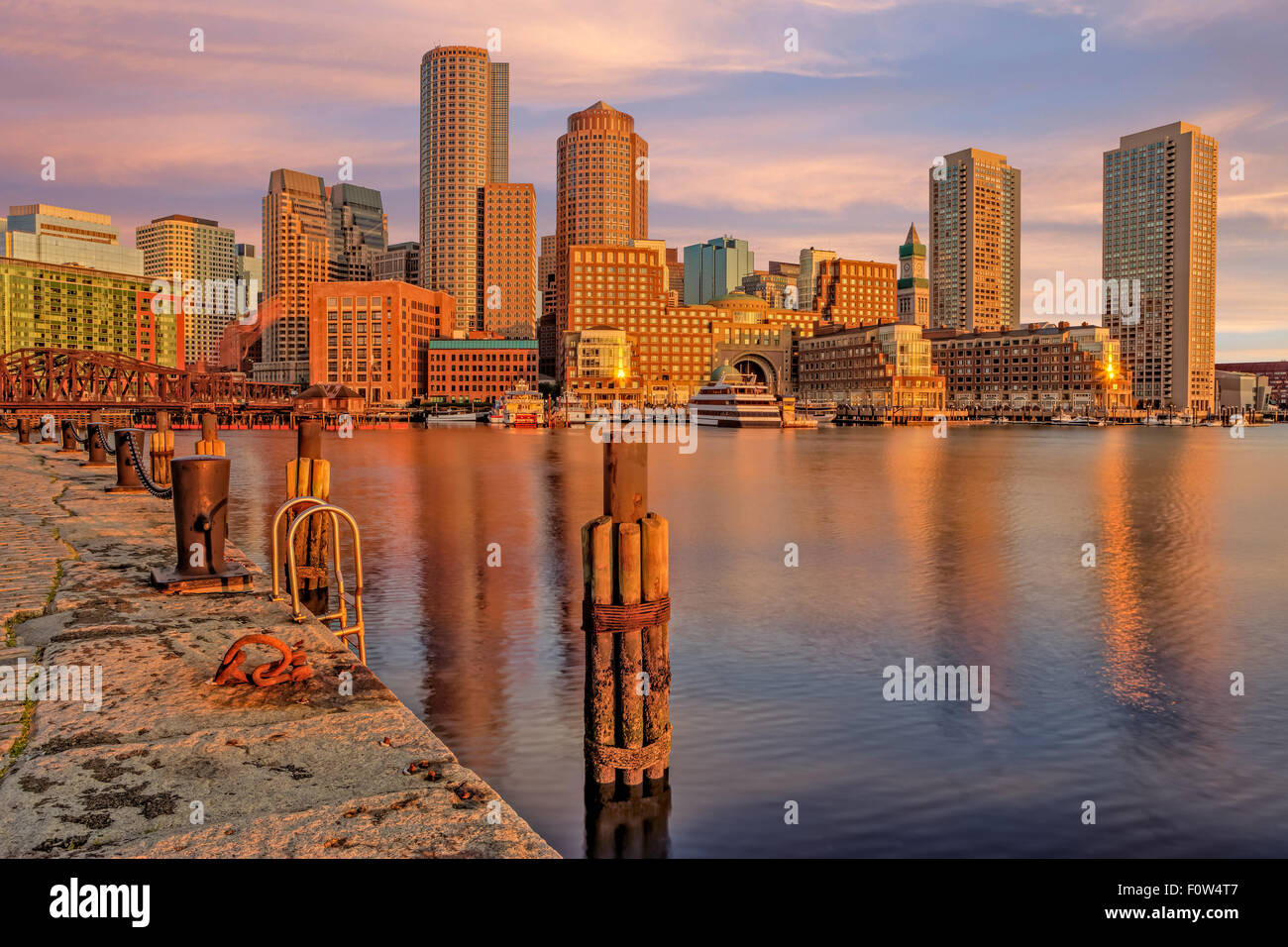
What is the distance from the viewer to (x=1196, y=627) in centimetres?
2398

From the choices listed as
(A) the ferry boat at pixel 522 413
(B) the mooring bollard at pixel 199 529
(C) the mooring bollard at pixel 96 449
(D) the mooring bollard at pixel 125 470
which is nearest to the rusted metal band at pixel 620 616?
(B) the mooring bollard at pixel 199 529

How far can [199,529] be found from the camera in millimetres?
15141

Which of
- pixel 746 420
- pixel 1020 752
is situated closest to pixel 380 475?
pixel 1020 752

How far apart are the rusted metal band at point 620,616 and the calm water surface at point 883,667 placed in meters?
2.74

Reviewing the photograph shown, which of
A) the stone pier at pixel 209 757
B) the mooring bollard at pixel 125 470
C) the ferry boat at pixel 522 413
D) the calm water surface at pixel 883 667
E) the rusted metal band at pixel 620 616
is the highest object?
the ferry boat at pixel 522 413

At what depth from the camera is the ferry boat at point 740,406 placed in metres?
188

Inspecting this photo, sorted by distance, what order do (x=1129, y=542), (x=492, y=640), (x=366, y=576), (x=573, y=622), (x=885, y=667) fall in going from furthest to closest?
1. (x=1129, y=542)
2. (x=366, y=576)
3. (x=573, y=622)
4. (x=492, y=640)
5. (x=885, y=667)

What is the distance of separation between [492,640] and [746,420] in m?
169

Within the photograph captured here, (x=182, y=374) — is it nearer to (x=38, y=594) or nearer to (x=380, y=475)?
(x=380, y=475)

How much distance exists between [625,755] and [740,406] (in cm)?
17966

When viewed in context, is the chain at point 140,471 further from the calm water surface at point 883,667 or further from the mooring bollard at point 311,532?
the mooring bollard at point 311,532

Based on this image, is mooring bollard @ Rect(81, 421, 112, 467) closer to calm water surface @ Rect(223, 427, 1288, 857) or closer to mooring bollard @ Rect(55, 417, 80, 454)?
calm water surface @ Rect(223, 427, 1288, 857)

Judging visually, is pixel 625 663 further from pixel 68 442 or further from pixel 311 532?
pixel 68 442

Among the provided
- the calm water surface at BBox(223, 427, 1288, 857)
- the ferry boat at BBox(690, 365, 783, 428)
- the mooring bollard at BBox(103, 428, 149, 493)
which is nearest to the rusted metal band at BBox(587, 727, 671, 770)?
the calm water surface at BBox(223, 427, 1288, 857)
